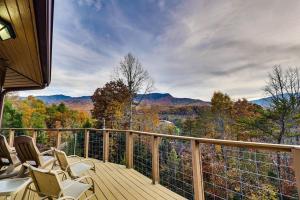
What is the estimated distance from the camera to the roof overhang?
1.98 meters

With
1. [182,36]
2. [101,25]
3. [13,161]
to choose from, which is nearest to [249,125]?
[182,36]

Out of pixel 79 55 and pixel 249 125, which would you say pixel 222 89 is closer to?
pixel 249 125

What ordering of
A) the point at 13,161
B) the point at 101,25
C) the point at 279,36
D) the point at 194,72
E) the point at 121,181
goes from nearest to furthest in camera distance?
the point at 13,161 → the point at 121,181 → the point at 279,36 → the point at 101,25 → the point at 194,72

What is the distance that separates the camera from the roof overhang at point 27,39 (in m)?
1.98

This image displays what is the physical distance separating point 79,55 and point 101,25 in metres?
2.30

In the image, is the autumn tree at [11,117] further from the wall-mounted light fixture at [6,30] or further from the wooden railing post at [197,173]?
the wooden railing post at [197,173]

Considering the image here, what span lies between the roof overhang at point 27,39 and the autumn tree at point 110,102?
12423mm

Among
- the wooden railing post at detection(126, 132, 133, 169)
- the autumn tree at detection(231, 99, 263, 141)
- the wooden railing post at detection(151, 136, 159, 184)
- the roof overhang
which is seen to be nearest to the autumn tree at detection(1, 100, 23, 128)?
the roof overhang

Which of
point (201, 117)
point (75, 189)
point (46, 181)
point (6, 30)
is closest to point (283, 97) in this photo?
point (201, 117)

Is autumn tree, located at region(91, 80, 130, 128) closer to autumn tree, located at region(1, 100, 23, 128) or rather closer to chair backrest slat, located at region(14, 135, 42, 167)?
autumn tree, located at region(1, 100, 23, 128)

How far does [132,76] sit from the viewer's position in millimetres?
16719

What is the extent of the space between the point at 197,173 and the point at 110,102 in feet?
51.2

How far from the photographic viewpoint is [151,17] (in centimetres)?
1146

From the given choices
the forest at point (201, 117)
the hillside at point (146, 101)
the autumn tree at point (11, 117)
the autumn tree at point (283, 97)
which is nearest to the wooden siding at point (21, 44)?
the forest at point (201, 117)
